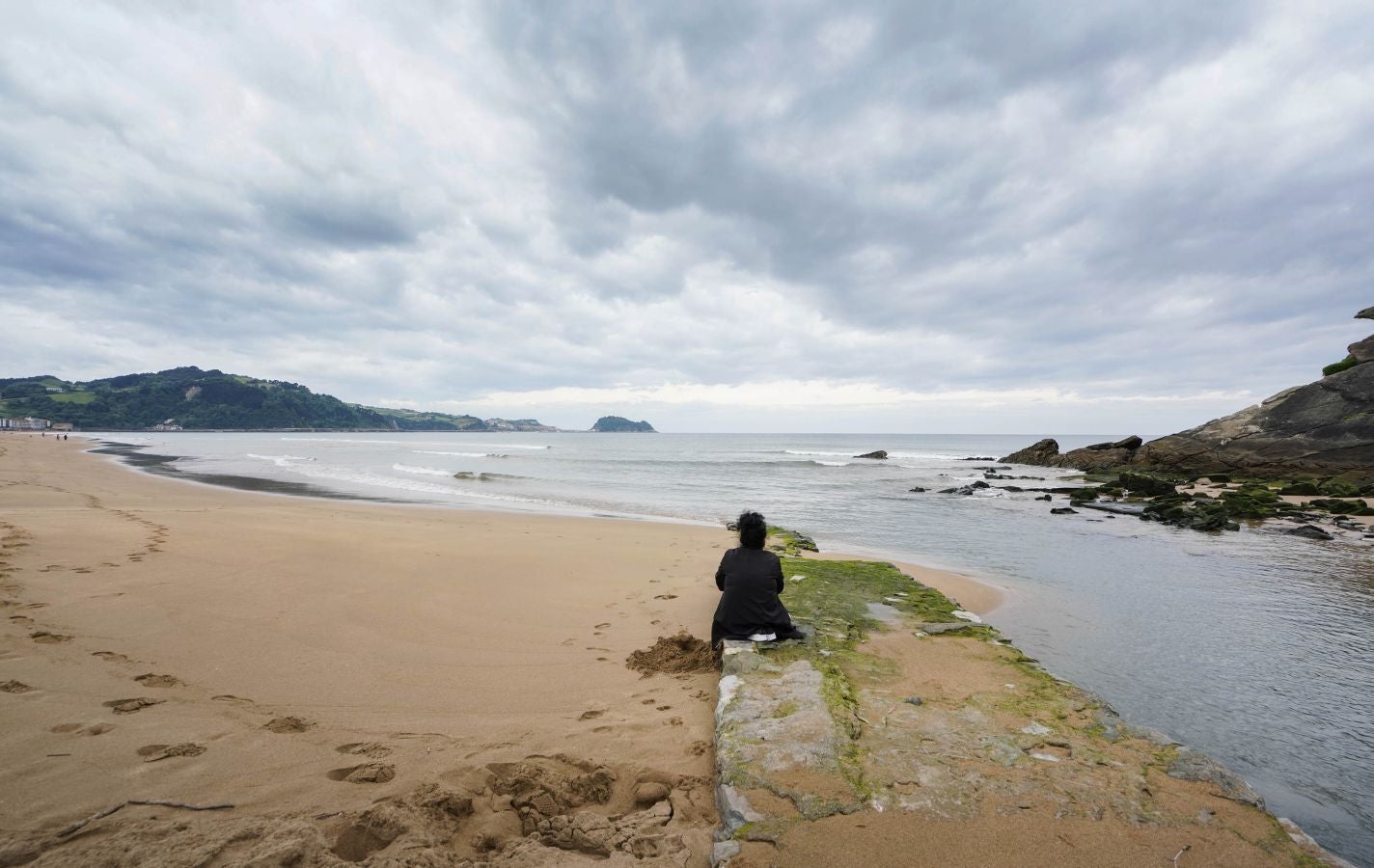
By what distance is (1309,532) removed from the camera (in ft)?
51.3

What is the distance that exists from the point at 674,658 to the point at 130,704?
14.4 ft

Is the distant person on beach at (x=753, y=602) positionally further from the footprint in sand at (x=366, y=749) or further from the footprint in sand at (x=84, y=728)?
the footprint in sand at (x=84, y=728)

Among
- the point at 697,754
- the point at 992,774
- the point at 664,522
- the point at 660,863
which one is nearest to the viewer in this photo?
the point at 660,863

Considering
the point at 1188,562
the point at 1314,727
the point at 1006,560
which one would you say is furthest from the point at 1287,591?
the point at 1314,727

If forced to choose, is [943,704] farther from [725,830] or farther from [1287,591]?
[1287,591]

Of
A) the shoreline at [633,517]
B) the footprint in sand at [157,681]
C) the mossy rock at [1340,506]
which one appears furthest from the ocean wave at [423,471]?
the mossy rock at [1340,506]

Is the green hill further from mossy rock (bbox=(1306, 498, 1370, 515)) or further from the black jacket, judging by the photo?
mossy rock (bbox=(1306, 498, 1370, 515))

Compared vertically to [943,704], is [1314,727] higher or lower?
lower

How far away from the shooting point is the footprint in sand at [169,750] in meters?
3.55

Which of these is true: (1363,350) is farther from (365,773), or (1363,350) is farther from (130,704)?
(130,704)

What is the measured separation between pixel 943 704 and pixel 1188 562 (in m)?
12.0

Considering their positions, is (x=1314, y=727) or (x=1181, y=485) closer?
(x=1314, y=727)

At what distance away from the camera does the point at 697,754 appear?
13.1 feet

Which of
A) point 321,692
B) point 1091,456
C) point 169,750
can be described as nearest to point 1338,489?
point 1091,456
